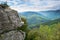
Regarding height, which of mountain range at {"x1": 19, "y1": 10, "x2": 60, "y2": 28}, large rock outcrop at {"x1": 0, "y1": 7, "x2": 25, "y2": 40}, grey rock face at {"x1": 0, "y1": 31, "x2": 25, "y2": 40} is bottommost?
mountain range at {"x1": 19, "y1": 10, "x2": 60, "y2": 28}

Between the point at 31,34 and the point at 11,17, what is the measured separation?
2541 mm

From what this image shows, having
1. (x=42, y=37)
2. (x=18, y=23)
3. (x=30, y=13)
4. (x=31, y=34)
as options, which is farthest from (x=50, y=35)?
(x=18, y=23)

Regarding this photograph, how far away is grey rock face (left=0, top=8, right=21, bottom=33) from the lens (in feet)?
22.5

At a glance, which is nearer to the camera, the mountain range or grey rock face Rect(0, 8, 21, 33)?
grey rock face Rect(0, 8, 21, 33)

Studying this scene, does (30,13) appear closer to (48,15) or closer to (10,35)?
(48,15)

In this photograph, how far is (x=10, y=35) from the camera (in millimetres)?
7176

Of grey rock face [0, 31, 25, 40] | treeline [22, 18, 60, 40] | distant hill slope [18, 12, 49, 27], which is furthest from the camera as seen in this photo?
distant hill slope [18, 12, 49, 27]

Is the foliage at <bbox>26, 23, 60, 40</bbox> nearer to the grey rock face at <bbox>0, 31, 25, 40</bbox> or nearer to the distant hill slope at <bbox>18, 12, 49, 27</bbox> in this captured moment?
the distant hill slope at <bbox>18, 12, 49, 27</bbox>

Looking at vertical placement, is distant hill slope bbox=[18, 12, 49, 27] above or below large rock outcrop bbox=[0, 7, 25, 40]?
below

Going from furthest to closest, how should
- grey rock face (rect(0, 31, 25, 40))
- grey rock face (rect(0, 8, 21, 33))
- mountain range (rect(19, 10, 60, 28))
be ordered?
mountain range (rect(19, 10, 60, 28)), grey rock face (rect(0, 31, 25, 40)), grey rock face (rect(0, 8, 21, 33))

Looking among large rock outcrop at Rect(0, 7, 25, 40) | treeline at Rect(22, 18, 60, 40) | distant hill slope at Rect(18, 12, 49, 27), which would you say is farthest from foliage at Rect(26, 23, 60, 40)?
large rock outcrop at Rect(0, 7, 25, 40)

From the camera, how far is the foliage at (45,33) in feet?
31.7

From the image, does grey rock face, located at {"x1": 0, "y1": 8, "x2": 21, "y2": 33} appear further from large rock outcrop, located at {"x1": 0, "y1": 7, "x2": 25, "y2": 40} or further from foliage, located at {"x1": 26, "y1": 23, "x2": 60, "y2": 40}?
foliage, located at {"x1": 26, "y1": 23, "x2": 60, "y2": 40}

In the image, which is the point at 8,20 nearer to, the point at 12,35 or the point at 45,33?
the point at 12,35
